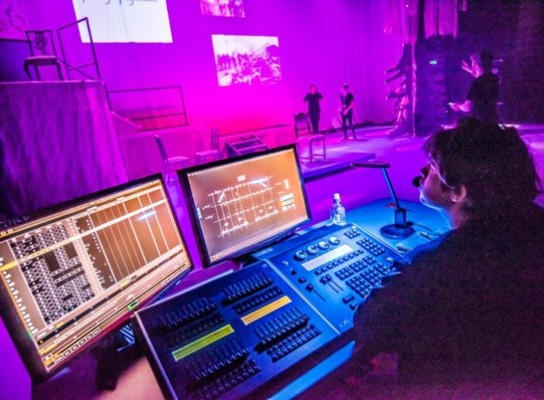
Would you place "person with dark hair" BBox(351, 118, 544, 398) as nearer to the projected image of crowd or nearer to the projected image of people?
the projected image of people

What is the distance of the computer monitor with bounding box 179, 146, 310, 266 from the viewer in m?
1.16

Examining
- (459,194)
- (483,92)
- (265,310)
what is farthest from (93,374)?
(483,92)

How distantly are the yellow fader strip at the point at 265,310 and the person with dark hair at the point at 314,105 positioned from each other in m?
8.32

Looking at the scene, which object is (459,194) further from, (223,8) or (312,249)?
(223,8)

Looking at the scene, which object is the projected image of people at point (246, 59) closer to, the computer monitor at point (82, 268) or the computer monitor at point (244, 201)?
the computer monitor at point (244, 201)

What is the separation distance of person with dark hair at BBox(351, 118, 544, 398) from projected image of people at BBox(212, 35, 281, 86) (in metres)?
7.60

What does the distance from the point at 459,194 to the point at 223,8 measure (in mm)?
8019

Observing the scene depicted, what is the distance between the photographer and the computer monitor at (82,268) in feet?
2.23

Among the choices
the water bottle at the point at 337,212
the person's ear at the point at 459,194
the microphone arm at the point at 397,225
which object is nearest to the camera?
the person's ear at the point at 459,194

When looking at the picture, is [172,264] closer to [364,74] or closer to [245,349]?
[245,349]

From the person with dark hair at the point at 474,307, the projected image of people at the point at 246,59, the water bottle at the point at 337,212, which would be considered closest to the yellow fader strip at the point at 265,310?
the person with dark hair at the point at 474,307

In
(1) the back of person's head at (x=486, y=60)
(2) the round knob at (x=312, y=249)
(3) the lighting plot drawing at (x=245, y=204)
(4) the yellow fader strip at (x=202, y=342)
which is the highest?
(1) the back of person's head at (x=486, y=60)

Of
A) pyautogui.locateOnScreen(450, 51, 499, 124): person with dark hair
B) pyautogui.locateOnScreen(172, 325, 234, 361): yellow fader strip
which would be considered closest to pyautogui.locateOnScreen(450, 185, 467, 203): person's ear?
pyautogui.locateOnScreen(172, 325, 234, 361): yellow fader strip

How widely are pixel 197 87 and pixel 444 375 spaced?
A: 752 centimetres
